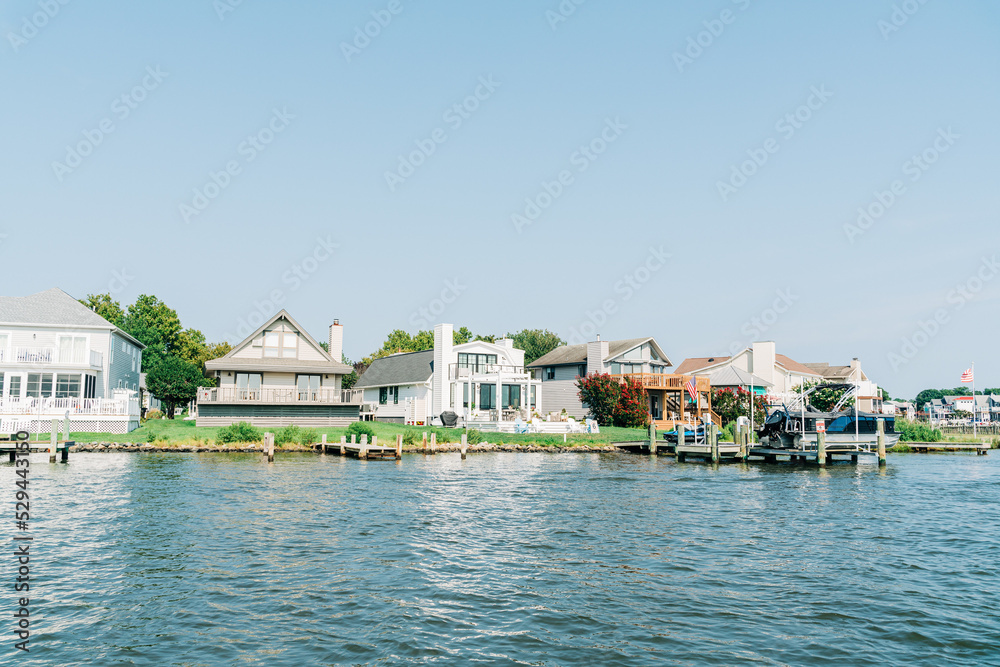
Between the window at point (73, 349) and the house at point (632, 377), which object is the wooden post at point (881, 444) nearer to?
the house at point (632, 377)

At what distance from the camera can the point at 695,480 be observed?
109 feet

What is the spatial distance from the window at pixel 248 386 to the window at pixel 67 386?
32.6ft

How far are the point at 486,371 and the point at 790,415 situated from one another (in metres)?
23.2

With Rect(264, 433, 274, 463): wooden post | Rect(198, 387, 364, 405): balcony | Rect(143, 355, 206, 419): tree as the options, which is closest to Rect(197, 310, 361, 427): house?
Rect(198, 387, 364, 405): balcony

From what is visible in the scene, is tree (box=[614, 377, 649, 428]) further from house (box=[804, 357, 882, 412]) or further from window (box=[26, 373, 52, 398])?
window (box=[26, 373, 52, 398])

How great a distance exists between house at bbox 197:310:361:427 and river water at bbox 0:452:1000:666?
21.5 metres

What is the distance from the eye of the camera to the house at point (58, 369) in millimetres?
43219

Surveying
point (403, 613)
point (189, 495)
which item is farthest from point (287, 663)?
point (189, 495)

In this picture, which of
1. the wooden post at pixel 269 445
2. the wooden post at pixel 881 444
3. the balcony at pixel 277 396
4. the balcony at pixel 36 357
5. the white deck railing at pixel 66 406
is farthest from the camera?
the balcony at pixel 277 396

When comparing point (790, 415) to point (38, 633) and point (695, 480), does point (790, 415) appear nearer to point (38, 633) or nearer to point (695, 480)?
point (695, 480)

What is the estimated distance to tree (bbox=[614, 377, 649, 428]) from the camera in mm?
58750

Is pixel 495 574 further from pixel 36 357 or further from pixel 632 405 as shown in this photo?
pixel 632 405

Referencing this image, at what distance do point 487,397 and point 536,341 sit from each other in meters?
61.7

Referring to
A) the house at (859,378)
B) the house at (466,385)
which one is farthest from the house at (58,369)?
the house at (859,378)
